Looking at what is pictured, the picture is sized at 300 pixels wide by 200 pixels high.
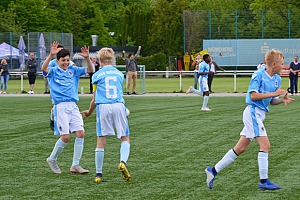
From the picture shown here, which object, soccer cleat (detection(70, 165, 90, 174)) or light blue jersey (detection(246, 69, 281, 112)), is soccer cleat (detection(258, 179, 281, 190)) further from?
soccer cleat (detection(70, 165, 90, 174))

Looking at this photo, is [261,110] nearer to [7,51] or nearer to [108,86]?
[108,86]

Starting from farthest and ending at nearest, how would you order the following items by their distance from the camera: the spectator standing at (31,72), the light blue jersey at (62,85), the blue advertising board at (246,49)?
the blue advertising board at (246,49), the spectator standing at (31,72), the light blue jersey at (62,85)

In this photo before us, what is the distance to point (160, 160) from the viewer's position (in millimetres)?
11781

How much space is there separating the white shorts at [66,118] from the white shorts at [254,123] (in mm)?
2575

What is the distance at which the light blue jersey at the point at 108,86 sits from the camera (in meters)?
9.60

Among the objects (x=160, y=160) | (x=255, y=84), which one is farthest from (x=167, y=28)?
(x=255, y=84)

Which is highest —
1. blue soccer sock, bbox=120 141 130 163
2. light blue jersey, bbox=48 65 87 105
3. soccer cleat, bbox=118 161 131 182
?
light blue jersey, bbox=48 65 87 105

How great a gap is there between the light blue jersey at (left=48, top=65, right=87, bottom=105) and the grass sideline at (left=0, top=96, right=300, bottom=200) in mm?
1065

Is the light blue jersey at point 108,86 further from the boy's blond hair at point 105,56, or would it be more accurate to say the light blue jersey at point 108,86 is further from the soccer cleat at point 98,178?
the soccer cleat at point 98,178

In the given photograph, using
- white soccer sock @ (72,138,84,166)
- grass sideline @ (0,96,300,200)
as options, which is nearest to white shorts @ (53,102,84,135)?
white soccer sock @ (72,138,84,166)

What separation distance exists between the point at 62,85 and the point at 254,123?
9.72ft

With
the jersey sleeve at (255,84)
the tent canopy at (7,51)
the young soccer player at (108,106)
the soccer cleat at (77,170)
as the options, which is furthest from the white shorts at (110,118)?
the tent canopy at (7,51)

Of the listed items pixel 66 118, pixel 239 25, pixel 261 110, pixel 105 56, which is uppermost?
pixel 239 25

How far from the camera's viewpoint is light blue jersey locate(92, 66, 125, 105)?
960cm
